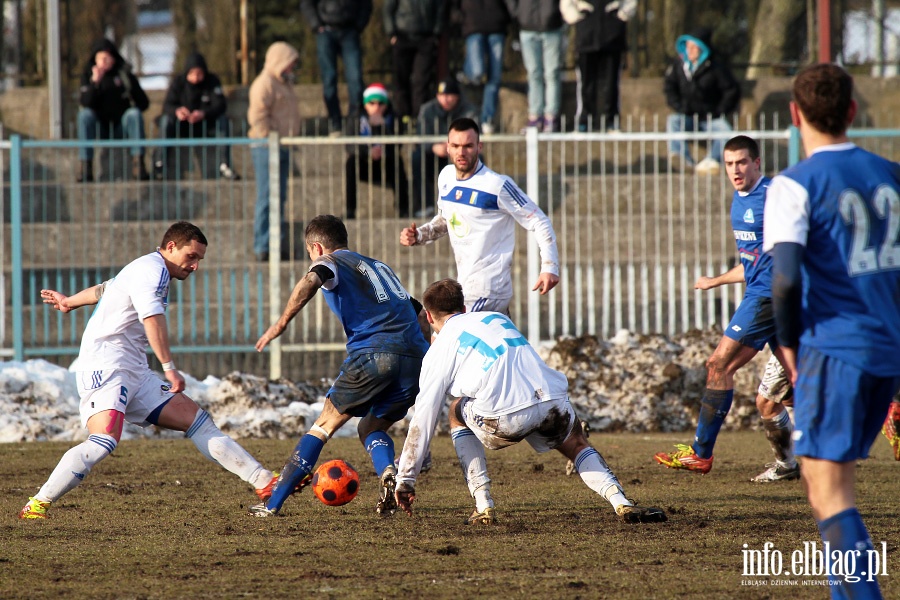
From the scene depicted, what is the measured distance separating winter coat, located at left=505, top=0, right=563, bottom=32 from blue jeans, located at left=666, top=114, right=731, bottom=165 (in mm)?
2066

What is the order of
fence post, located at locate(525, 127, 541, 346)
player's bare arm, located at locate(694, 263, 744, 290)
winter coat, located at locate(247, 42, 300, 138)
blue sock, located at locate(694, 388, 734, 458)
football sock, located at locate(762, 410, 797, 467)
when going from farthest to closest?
winter coat, located at locate(247, 42, 300, 138) < fence post, located at locate(525, 127, 541, 346) < football sock, located at locate(762, 410, 797, 467) < blue sock, located at locate(694, 388, 734, 458) < player's bare arm, located at locate(694, 263, 744, 290)

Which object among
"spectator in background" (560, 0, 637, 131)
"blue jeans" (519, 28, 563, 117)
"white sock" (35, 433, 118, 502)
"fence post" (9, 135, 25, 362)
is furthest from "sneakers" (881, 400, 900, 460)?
"fence post" (9, 135, 25, 362)

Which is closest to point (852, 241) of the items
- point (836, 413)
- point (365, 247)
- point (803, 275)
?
point (803, 275)

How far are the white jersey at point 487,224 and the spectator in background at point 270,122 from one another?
572 centimetres

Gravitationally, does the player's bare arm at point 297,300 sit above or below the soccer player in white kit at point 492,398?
above

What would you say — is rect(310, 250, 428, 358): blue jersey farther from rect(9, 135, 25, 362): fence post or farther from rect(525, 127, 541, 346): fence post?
rect(9, 135, 25, 362): fence post

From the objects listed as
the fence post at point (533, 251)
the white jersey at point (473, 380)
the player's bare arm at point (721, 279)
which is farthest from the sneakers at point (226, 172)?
the white jersey at point (473, 380)

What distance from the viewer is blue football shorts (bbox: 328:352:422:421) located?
265 inches

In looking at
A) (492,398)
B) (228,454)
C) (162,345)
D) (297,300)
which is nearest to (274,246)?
(228,454)

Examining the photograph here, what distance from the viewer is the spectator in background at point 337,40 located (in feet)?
50.4

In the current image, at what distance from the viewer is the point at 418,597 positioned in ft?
15.5

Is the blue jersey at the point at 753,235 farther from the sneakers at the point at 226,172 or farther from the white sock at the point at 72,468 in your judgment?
the sneakers at the point at 226,172

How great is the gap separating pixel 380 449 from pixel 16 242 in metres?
7.80

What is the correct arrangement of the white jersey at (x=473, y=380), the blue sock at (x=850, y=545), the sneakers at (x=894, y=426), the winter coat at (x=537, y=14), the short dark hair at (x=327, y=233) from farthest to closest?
the winter coat at (x=537, y=14) → the sneakers at (x=894, y=426) → the short dark hair at (x=327, y=233) → the white jersey at (x=473, y=380) → the blue sock at (x=850, y=545)
